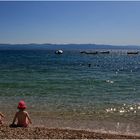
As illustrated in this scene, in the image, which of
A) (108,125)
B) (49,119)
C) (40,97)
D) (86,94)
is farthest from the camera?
(86,94)

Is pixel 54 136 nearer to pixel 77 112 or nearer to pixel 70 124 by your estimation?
pixel 70 124

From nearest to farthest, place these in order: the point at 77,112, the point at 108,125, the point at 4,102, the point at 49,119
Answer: the point at 108,125 < the point at 49,119 < the point at 77,112 < the point at 4,102

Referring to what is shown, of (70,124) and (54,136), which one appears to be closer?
(54,136)

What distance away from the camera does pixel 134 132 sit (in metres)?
14.4

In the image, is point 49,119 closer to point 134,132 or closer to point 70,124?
point 70,124

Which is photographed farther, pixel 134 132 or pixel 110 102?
pixel 110 102

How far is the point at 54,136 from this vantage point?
11742 mm

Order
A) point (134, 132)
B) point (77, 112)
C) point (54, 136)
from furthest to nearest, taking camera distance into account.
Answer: point (77, 112) → point (134, 132) → point (54, 136)

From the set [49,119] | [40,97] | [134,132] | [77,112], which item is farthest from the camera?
[40,97]

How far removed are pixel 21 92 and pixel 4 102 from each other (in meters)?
4.80

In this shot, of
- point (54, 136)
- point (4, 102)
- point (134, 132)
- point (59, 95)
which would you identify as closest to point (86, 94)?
point (59, 95)

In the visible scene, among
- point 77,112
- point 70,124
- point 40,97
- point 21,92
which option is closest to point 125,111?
point 77,112

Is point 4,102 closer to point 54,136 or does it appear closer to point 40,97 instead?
point 40,97

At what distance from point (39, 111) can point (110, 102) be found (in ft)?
16.2
